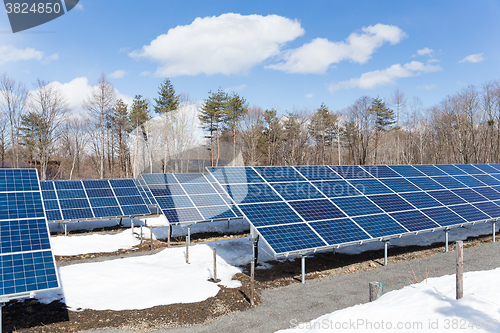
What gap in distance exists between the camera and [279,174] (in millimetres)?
16891

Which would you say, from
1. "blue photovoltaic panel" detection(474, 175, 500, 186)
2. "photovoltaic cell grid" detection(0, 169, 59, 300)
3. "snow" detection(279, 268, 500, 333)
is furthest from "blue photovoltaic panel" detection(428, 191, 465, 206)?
"photovoltaic cell grid" detection(0, 169, 59, 300)

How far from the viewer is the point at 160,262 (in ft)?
48.3

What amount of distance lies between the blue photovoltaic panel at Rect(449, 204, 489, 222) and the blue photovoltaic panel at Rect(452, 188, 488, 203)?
1.25 m

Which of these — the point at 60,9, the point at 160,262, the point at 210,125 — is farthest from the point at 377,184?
the point at 210,125

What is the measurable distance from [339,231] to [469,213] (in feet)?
30.8

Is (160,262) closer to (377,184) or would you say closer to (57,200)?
(57,200)

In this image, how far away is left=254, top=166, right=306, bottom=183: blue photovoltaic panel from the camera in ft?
53.5

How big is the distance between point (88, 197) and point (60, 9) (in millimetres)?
12919

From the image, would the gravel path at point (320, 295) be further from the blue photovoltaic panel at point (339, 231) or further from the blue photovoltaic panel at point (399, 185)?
the blue photovoltaic panel at point (399, 185)

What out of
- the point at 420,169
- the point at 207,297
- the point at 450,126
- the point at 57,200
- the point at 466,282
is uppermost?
the point at 450,126

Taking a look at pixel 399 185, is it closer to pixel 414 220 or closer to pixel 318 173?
pixel 414 220

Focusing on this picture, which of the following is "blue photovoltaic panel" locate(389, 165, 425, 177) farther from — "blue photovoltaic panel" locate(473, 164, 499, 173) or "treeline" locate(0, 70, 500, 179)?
"treeline" locate(0, 70, 500, 179)

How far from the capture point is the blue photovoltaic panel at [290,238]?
1127cm

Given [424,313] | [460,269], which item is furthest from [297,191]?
[424,313]
